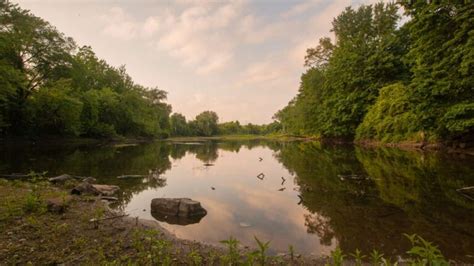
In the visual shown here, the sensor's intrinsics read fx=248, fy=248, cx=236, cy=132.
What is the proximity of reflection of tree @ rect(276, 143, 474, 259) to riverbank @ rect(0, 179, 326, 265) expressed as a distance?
204cm

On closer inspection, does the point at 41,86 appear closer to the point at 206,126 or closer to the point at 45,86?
the point at 45,86

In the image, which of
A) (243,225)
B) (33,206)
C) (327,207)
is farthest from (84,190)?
(327,207)

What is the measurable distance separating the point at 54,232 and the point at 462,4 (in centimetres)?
2778

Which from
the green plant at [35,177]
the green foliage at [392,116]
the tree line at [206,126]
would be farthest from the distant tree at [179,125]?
the green plant at [35,177]

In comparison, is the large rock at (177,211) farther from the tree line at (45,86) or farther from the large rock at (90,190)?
the tree line at (45,86)

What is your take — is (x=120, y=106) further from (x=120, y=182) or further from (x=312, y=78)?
(x=120, y=182)

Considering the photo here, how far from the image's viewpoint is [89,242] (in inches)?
192

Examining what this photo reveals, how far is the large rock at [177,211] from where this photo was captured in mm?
7291

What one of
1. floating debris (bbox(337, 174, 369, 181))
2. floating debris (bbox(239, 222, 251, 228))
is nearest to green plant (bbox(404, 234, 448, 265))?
floating debris (bbox(239, 222, 251, 228))

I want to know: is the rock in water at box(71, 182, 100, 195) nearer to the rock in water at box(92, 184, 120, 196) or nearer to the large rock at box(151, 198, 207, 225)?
the rock in water at box(92, 184, 120, 196)

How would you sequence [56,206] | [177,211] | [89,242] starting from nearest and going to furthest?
1. [89,242]
2. [56,206]
3. [177,211]

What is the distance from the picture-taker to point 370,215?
7.22 metres

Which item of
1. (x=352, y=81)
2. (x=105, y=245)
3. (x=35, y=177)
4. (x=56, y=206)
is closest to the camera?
(x=105, y=245)

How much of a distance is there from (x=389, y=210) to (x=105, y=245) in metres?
7.73
